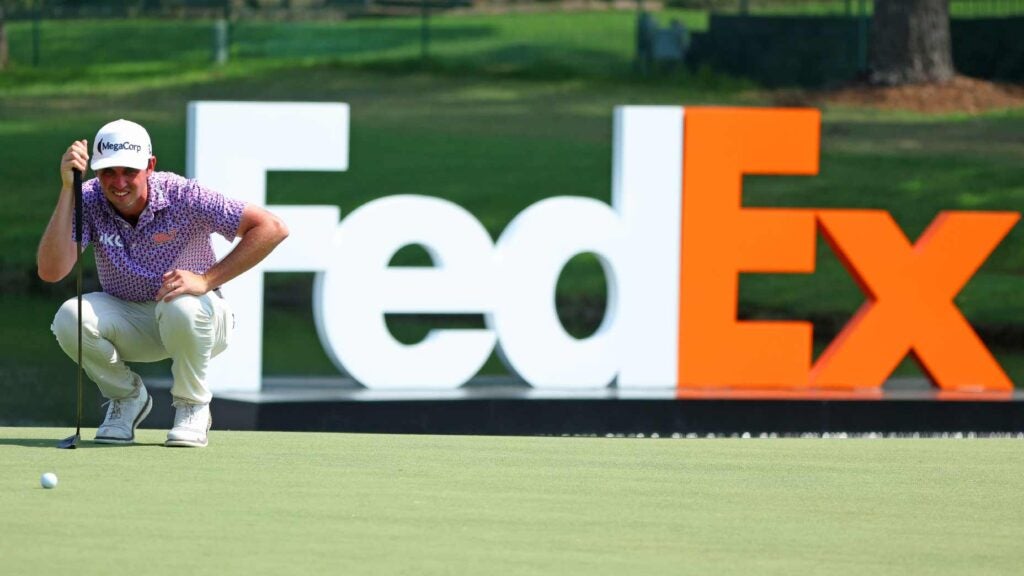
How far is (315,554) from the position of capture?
17.5 feet

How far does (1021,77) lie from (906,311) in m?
18.1

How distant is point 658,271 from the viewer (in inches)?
401

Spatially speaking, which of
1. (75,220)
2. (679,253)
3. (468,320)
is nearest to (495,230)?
(468,320)

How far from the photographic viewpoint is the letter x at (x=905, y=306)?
33.5 ft

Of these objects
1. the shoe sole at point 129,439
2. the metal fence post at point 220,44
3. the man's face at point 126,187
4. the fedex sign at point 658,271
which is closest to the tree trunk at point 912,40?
the metal fence post at point 220,44

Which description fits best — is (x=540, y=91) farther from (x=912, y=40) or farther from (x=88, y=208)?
(x=88, y=208)

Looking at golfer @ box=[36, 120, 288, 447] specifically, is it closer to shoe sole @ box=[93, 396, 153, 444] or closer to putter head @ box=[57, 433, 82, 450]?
shoe sole @ box=[93, 396, 153, 444]

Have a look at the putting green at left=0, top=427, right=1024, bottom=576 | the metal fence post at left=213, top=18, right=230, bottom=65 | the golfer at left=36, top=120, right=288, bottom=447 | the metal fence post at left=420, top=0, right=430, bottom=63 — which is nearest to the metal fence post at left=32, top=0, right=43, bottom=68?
the metal fence post at left=213, top=18, right=230, bottom=65

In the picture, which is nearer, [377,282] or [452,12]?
[377,282]

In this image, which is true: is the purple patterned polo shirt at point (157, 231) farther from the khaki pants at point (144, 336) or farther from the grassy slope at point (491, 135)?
the grassy slope at point (491, 135)

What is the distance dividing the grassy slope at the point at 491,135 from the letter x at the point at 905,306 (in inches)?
342

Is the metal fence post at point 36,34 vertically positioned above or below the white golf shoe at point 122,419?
below

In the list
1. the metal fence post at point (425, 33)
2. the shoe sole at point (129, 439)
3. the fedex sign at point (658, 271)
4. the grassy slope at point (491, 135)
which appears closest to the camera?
the shoe sole at point (129, 439)

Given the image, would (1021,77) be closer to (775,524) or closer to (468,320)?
(468,320)
